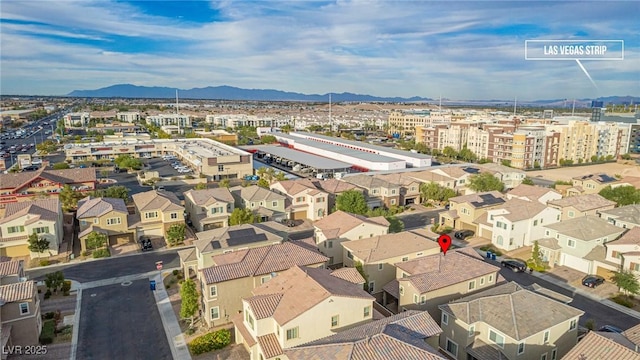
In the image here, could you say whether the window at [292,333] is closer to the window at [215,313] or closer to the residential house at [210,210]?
the window at [215,313]

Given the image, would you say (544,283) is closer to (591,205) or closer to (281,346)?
(591,205)

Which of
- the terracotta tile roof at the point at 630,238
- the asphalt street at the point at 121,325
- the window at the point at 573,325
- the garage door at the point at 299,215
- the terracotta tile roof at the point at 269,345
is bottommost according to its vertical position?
the asphalt street at the point at 121,325

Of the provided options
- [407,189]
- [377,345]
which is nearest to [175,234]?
[377,345]

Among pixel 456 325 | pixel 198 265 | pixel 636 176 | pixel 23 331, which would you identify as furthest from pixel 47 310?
pixel 636 176

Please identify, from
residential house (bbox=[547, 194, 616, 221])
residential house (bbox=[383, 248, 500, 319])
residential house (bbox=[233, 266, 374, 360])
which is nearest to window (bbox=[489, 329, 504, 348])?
residential house (bbox=[383, 248, 500, 319])

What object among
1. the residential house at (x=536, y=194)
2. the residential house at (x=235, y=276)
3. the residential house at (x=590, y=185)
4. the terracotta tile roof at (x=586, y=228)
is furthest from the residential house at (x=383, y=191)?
the residential house at (x=235, y=276)

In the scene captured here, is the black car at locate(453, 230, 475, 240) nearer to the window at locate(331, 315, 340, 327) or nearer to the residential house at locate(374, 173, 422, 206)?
the residential house at locate(374, 173, 422, 206)
